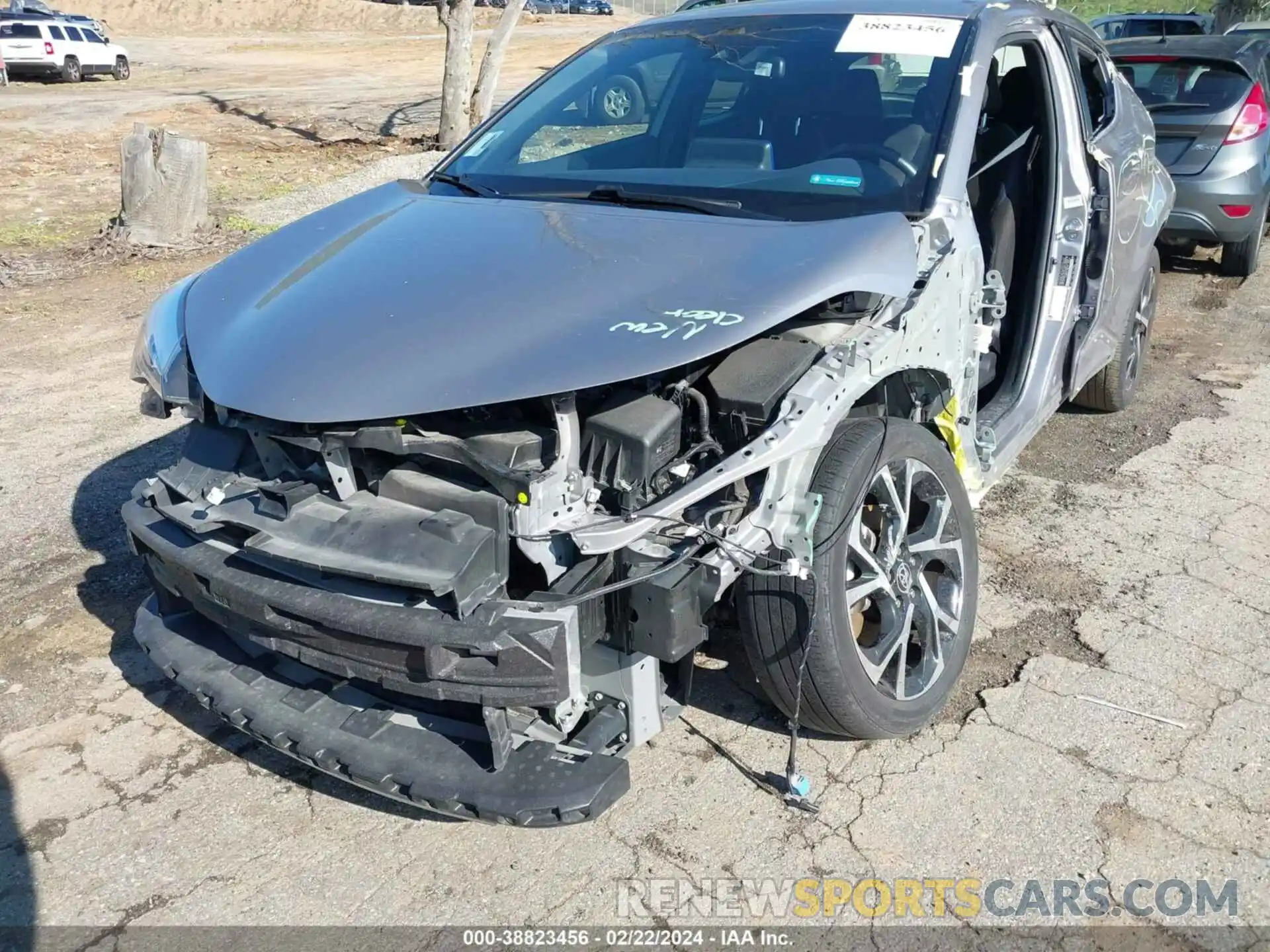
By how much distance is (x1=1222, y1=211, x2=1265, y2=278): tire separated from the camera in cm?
789

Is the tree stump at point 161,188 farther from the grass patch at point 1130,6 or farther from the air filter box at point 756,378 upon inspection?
the grass patch at point 1130,6

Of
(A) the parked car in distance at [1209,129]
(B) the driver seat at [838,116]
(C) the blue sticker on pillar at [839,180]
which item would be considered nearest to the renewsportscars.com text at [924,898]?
(C) the blue sticker on pillar at [839,180]

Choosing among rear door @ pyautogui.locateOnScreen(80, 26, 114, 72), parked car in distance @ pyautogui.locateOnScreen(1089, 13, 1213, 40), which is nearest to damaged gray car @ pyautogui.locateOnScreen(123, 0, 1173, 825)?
parked car in distance @ pyautogui.locateOnScreen(1089, 13, 1213, 40)

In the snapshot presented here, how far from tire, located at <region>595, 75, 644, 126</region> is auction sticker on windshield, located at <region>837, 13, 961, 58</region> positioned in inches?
34.0

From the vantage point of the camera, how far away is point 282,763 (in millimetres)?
3074

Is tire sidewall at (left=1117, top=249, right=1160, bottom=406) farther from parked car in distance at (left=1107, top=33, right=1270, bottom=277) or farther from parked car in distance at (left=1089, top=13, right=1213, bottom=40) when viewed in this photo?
parked car in distance at (left=1089, top=13, right=1213, bottom=40)

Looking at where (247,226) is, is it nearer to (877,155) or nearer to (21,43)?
(877,155)

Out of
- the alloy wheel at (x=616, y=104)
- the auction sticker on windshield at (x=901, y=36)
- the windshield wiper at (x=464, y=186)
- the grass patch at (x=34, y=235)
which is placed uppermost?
the auction sticker on windshield at (x=901, y=36)

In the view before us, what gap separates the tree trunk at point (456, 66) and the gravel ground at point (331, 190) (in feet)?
2.97

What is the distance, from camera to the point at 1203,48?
25.4ft

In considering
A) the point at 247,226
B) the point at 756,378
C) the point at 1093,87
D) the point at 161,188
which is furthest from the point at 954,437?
the point at 247,226

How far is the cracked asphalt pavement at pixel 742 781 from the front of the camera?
8.57 ft

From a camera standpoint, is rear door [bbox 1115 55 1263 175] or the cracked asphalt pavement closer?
the cracked asphalt pavement

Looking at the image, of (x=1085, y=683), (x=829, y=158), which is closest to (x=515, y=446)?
(x=829, y=158)
